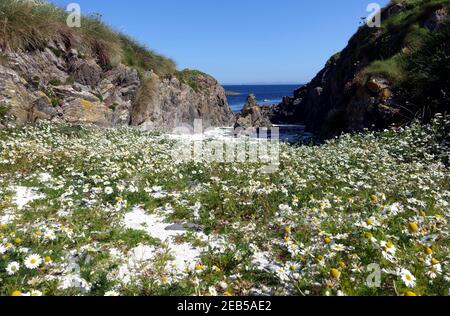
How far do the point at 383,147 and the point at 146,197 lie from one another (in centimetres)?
854

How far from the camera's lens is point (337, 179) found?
7.70 metres

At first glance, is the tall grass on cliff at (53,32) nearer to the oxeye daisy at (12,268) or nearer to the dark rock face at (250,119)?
the dark rock face at (250,119)

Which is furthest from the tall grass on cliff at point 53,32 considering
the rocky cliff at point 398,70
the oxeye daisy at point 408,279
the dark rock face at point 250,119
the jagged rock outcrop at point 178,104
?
the oxeye daisy at point 408,279

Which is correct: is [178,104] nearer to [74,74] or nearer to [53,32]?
[74,74]

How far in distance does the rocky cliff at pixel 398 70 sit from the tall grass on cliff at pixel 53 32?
13798mm

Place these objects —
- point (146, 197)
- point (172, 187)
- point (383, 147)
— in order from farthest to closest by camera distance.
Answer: point (383, 147), point (172, 187), point (146, 197)

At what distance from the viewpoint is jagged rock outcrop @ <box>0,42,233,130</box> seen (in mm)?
13367

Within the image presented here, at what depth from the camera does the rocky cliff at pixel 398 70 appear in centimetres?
1519

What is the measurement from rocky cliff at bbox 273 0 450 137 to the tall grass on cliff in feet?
45.3

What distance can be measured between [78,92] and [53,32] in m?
3.14

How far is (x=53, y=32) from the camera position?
52.4 ft

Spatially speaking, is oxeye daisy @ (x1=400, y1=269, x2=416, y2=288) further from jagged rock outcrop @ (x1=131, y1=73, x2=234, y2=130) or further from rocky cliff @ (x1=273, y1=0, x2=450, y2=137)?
jagged rock outcrop @ (x1=131, y1=73, x2=234, y2=130)
